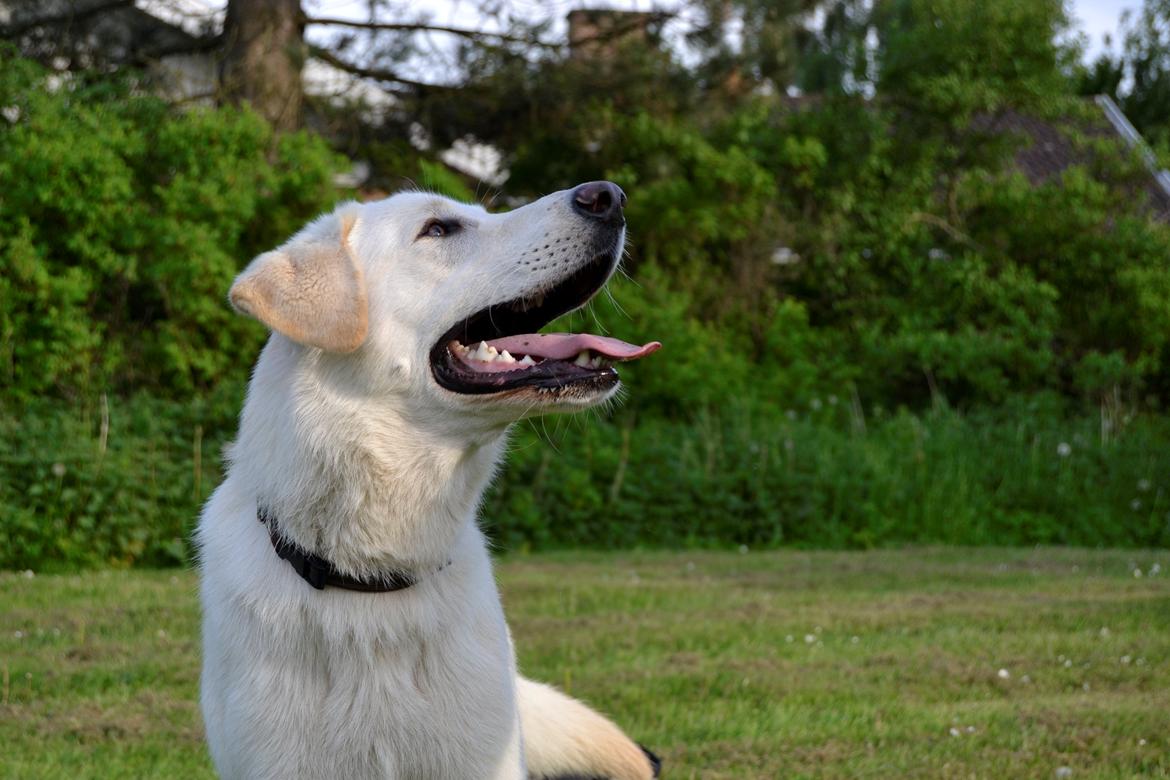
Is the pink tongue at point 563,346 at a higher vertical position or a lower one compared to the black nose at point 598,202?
Result: lower

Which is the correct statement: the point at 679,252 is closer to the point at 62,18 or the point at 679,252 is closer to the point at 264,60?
the point at 264,60

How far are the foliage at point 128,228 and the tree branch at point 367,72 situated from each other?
1880mm

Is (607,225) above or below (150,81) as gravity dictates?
below

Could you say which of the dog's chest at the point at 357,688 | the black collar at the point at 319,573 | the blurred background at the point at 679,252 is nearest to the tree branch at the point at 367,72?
the blurred background at the point at 679,252

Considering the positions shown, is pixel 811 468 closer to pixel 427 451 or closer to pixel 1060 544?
pixel 1060 544

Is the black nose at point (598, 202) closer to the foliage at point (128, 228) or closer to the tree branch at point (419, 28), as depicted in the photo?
the foliage at point (128, 228)

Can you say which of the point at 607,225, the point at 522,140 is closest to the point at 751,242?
the point at 522,140

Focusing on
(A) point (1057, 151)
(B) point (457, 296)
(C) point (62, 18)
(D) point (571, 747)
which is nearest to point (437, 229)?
(B) point (457, 296)

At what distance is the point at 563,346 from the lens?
10.3 ft

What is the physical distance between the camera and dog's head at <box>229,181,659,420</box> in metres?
2.93

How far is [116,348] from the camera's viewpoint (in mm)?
8969

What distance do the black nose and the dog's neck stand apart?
597 mm

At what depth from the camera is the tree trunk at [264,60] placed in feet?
35.4

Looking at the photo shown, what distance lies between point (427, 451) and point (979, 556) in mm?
6453
